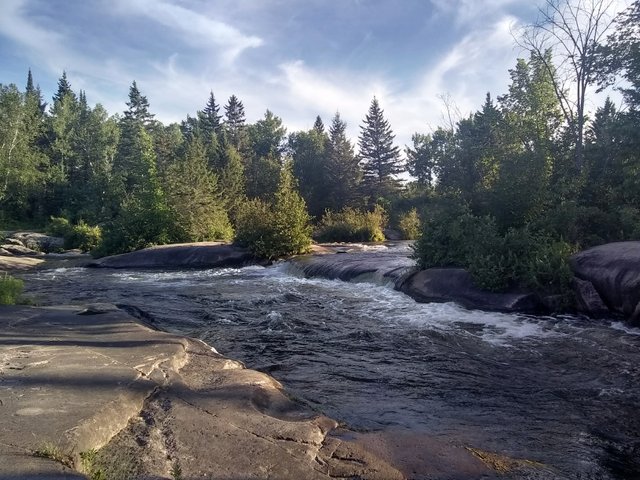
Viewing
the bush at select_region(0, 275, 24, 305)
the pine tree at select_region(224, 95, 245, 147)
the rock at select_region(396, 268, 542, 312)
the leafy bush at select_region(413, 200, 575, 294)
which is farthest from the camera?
the pine tree at select_region(224, 95, 245, 147)

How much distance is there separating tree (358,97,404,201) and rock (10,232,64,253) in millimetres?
33373

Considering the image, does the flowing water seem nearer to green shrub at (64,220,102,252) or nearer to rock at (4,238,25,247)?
green shrub at (64,220,102,252)

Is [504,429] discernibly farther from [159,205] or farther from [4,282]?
[159,205]

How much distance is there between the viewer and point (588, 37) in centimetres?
1945

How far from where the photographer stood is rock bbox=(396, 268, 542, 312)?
35.6ft

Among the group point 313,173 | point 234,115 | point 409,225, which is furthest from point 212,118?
point 409,225

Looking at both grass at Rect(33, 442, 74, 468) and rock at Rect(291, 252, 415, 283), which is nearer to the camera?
grass at Rect(33, 442, 74, 468)

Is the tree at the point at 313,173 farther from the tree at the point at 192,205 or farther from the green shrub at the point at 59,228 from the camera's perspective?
the green shrub at the point at 59,228

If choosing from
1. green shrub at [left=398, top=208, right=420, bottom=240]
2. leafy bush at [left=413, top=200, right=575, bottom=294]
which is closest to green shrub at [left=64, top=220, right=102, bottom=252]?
green shrub at [left=398, top=208, right=420, bottom=240]

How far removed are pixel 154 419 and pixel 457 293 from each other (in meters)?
9.33

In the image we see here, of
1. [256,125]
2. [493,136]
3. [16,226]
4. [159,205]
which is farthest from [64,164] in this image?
[493,136]

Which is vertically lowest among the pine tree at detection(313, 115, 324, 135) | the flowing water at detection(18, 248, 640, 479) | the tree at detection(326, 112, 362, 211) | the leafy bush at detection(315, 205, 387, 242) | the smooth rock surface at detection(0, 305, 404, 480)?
the flowing water at detection(18, 248, 640, 479)

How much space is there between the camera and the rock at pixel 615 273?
9430mm

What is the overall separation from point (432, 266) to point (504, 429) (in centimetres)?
947
